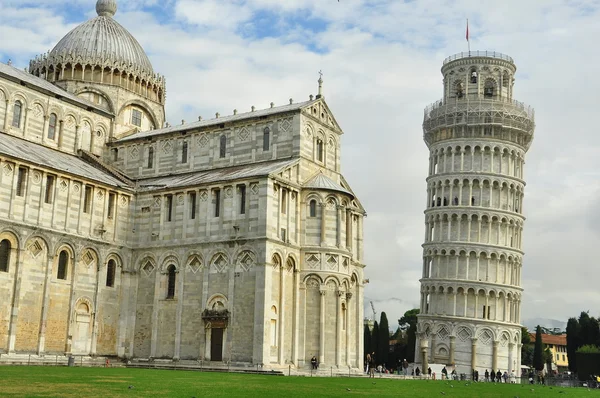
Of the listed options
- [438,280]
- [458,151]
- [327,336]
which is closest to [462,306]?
[438,280]

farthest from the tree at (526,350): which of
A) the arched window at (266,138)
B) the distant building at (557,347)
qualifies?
the arched window at (266,138)

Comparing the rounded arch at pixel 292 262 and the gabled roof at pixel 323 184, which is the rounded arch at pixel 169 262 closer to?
the rounded arch at pixel 292 262

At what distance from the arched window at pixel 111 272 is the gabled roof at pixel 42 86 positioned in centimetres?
1265

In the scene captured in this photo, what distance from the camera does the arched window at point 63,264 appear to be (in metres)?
43.5

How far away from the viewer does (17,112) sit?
48281 mm

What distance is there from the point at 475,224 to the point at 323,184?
3203 centimetres

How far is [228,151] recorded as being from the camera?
49.5 meters

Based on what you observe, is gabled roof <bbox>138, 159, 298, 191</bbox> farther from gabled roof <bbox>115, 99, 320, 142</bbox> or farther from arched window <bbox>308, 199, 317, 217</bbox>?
gabled roof <bbox>115, 99, 320, 142</bbox>

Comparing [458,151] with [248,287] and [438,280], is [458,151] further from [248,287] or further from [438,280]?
[248,287]

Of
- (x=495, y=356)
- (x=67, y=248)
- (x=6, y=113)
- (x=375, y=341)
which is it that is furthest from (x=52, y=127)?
(x=495, y=356)

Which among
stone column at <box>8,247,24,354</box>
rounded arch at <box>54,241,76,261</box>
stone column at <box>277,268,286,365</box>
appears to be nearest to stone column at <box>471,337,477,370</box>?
stone column at <box>277,268,286,365</box>

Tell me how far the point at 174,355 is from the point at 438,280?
36.5m

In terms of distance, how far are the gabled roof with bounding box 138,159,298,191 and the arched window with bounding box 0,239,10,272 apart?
10.3 m

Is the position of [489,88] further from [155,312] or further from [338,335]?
[155,312]
